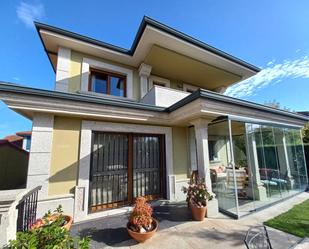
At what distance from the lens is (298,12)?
20.3 ft

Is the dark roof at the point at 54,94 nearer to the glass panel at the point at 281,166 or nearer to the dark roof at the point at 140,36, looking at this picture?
the dark roof at the point at 140,36

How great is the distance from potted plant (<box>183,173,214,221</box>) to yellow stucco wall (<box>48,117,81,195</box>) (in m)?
3.70

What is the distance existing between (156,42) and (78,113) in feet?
14.7

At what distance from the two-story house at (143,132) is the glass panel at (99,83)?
0.05 m

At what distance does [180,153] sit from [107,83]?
482 centimetres

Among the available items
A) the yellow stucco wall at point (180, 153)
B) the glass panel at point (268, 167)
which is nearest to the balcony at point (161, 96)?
the yellow stucco wall at point (180, 153)

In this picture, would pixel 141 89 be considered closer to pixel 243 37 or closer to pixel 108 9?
pixel 108 9

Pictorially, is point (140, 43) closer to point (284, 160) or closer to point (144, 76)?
point (144, 76)

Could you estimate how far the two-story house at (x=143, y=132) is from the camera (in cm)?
446

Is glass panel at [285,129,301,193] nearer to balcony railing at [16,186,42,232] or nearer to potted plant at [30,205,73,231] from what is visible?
potted plant at [30,205,73,231]

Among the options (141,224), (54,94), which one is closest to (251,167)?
(141,224)

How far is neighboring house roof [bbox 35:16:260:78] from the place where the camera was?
586 centimetres

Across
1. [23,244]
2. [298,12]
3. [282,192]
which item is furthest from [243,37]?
[23,244]

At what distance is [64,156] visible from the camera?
15.3 ft
